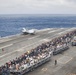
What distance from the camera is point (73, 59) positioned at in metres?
46.4

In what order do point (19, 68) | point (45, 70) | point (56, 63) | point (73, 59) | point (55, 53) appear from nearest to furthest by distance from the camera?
point (19, 68) → point (45, 70) → point (56, 63) → point (73, 59) → point (55, 53)

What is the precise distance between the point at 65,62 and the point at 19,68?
13019 mm

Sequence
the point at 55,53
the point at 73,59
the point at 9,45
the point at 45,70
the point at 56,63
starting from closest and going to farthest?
the point at 45,70 → the point at 56,63 → the point at 73,59 → the point at 55,53 → the point at 9,45

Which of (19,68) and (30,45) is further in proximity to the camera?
(30,45)

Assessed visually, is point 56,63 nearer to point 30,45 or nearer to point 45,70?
point 45,70

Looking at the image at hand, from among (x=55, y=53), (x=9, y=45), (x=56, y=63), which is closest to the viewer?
(x=56, y=63)

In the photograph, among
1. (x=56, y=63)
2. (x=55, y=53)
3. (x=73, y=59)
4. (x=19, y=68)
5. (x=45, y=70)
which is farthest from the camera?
(x=55, y=53)

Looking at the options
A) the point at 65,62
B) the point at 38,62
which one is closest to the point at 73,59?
the point at 65,62

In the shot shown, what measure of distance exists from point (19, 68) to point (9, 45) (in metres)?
25.2

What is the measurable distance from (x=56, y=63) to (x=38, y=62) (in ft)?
15.7

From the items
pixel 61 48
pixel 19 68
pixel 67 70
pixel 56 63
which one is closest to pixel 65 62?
pixel 56 63

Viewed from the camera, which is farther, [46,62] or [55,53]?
[55,53]

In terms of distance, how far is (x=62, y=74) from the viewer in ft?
117

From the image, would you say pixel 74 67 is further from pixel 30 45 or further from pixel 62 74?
pixel 30 45
